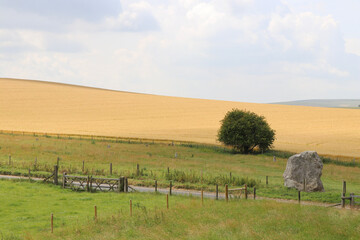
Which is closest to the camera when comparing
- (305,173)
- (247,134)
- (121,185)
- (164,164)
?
(121,185)

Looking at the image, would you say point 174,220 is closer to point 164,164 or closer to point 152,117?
point 164,164

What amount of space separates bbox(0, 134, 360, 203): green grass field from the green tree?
91.5 inches

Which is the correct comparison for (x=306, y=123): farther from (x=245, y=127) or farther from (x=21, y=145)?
(x=21, y=145)

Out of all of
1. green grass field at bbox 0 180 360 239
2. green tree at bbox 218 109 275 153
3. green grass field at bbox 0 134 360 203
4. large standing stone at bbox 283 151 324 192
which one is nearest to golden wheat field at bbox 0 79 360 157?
green tree at bbox 218 109 275 153

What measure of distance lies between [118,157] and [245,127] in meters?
24.9

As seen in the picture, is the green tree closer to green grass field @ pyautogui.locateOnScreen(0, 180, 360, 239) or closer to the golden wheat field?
the golden wheat field

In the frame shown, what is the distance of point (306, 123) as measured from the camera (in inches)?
4648

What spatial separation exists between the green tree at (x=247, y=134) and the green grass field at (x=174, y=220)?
4300 centimetres

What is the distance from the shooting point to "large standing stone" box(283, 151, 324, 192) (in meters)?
41.2

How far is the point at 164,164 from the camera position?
2279 inches

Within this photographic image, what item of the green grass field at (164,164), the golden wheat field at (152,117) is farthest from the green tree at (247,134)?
the golden wheat field at (152,117)

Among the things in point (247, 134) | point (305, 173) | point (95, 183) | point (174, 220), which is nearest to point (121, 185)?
point (95, 183)

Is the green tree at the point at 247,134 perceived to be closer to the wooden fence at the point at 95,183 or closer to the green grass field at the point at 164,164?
the green grass field at the point at 164,164

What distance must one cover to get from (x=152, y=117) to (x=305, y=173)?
276ft
